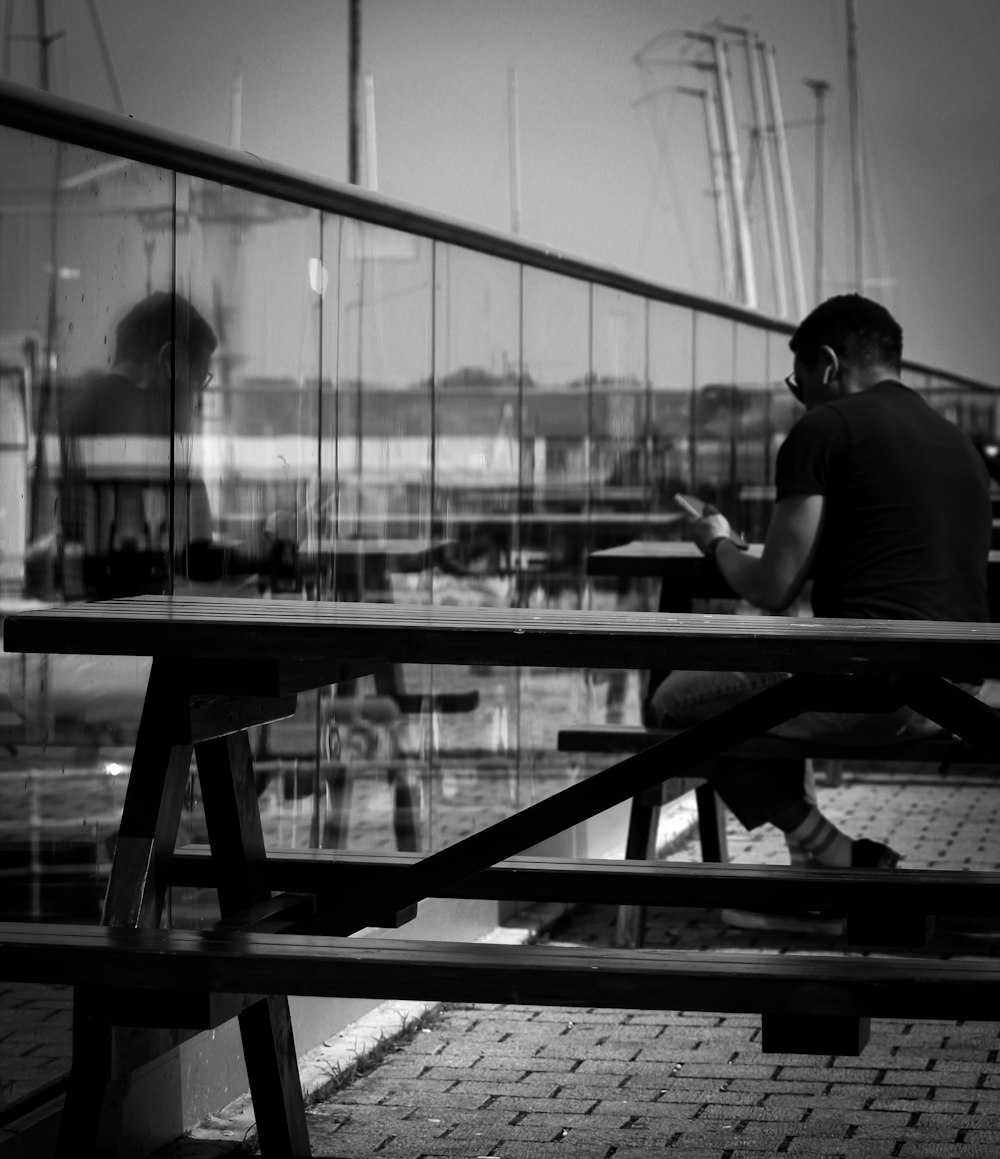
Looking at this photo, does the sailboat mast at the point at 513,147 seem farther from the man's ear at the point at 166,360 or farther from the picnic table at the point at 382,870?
the picnic table at the point at 382,870

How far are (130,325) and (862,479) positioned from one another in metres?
1.97

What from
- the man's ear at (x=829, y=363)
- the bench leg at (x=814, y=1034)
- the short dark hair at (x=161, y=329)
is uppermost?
the man's ear at (x=829, y=363)

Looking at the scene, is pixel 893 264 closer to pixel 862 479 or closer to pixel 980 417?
pixel 980 417

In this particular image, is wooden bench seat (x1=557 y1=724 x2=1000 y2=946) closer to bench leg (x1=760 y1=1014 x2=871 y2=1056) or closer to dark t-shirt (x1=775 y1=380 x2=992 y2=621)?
dark t-shirt (x1=775 y1=380 x2=992 y2=621)

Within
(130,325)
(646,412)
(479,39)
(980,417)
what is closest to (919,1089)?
(130,325)

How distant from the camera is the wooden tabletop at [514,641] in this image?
114 inches

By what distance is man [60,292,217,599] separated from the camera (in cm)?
353

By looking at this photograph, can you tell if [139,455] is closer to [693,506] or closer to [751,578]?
[751,578]

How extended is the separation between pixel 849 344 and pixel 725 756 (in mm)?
1108

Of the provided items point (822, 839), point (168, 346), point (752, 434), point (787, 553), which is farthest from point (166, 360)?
point (752, 434)

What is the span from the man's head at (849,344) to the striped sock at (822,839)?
1.11m

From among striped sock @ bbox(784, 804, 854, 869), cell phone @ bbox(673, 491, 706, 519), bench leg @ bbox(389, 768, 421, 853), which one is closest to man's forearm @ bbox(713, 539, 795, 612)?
cell phone @ bbox(673, 491, 706, 519)

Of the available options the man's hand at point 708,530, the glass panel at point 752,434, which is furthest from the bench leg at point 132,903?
the glass panel at point 752,434

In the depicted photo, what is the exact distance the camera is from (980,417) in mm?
20938
